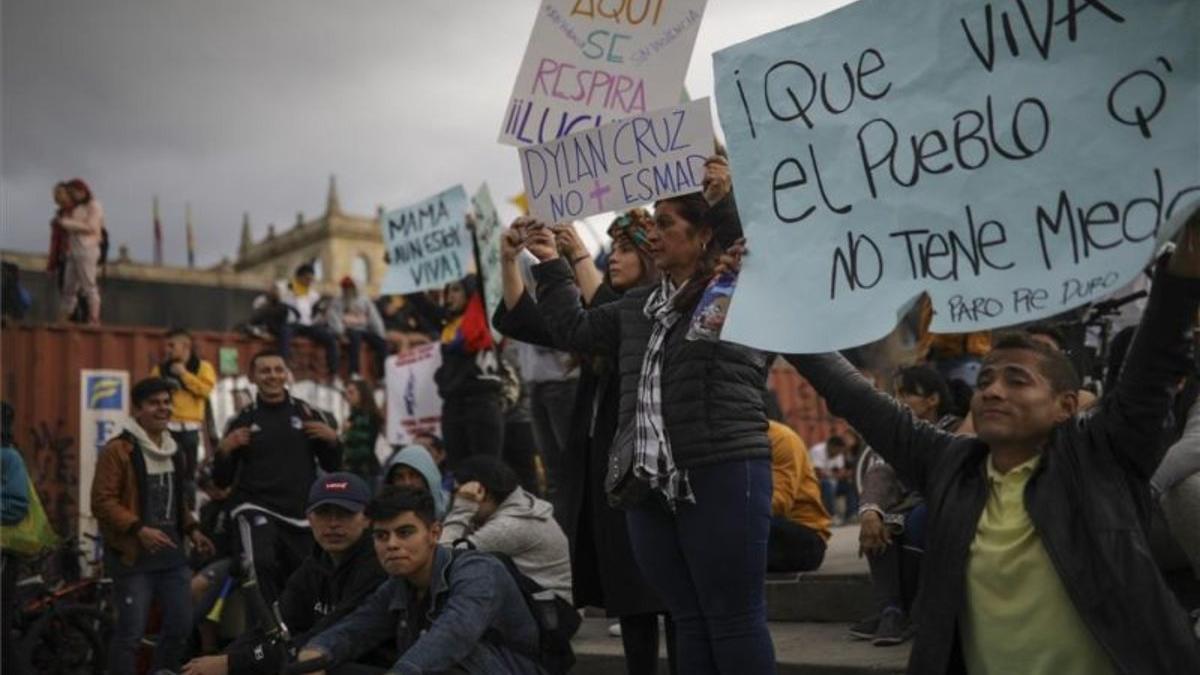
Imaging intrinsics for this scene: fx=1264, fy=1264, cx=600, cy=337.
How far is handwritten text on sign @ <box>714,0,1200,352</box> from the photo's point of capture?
257 cm

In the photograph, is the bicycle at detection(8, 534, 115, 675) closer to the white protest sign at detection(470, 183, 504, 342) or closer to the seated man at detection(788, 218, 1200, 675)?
the white protest sign at detection(470, 183, 504, 342)

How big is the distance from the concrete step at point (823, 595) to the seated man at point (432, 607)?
170 centimetres

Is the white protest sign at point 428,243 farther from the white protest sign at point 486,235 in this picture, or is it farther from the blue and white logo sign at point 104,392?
the blue and white logo sign at point 104,392

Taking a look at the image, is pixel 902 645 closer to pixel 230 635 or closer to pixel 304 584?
pixel 304 584

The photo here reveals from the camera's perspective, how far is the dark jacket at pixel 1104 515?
8.26 feet

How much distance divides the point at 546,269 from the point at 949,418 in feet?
6.54

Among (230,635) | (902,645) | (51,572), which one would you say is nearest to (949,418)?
(902,645)

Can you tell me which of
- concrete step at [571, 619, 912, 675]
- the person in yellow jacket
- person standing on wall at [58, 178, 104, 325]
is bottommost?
concrete step at [571, 619, 912, 675]

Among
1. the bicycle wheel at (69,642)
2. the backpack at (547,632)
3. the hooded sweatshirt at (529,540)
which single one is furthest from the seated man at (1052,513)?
the bicycle wheel at (69,642)

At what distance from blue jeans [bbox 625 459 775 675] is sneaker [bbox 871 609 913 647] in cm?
154

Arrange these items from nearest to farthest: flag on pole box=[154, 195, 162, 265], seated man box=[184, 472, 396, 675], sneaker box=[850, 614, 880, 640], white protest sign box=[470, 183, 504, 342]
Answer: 1. seated man box=[184, 472, 396, 675]
2. sneaker box=[850, 614, 880, 640]
3. white protest sign box=[470, 183, 504, 342]
4. flag on pole box=[154, 195, 162, 265]

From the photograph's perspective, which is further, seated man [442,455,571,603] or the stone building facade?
the stone building facade

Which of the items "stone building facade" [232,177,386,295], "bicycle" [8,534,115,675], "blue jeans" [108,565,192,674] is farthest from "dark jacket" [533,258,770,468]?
"stone building facade" [232,177,386,295]

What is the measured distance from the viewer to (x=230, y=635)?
741cm
